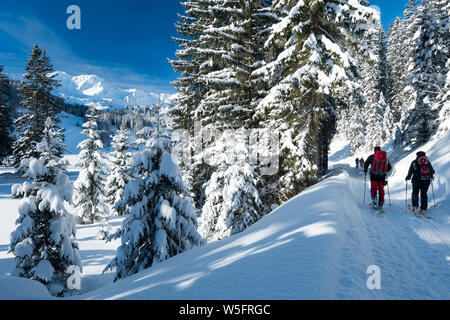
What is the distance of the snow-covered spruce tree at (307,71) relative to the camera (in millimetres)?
9836

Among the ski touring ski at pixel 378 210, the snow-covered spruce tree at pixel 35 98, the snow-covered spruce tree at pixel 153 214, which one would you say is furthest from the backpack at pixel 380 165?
the snow-covered spruce tree at pixel 35 98

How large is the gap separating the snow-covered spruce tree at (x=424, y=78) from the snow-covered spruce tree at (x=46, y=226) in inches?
1064

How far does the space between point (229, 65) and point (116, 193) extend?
66.0ft

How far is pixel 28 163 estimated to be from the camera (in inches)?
330

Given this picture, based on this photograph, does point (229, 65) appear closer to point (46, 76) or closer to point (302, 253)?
point (302, 253)

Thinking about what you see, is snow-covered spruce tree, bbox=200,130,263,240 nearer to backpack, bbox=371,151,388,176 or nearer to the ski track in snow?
backpack, bbox=371,151,388,176

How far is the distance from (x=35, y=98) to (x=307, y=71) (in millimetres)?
37308

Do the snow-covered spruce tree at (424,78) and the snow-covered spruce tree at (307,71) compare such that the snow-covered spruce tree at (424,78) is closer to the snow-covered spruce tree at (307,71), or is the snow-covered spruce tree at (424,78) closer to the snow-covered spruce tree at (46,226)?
the snow-covered spruce tree at (307,71)

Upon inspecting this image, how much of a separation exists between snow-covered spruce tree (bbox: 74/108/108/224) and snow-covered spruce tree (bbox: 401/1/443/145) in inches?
1239

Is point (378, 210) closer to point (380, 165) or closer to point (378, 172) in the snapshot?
point (378, 172)

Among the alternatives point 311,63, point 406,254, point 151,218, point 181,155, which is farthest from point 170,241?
point 181,155

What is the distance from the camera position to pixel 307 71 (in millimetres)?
10312

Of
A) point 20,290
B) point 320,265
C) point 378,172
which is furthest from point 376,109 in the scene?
point 20,290

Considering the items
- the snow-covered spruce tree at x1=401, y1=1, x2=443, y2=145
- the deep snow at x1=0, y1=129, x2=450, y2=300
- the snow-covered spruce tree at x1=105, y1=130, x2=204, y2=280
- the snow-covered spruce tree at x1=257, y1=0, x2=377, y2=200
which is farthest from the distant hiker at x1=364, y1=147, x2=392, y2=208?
the snow-covered spruce tree at x1=401, y1=1, x2=443, y2=145
